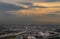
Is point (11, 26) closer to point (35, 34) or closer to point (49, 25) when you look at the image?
point (35, 34)

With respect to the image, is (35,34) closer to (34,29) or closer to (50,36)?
(34,29)

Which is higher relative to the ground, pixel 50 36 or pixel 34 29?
pixel 34 29

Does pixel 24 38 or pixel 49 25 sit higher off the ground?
pixel 49 25

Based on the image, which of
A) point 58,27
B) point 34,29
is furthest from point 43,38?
point 58,27

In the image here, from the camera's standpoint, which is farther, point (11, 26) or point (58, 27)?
point (58, 27)

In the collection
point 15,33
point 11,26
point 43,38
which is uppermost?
point 11,26

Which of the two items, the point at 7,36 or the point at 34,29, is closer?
the point at 7,36

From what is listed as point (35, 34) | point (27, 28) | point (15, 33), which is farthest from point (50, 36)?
point (15, 33)

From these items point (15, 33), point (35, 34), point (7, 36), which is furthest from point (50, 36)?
point (7, 36)
